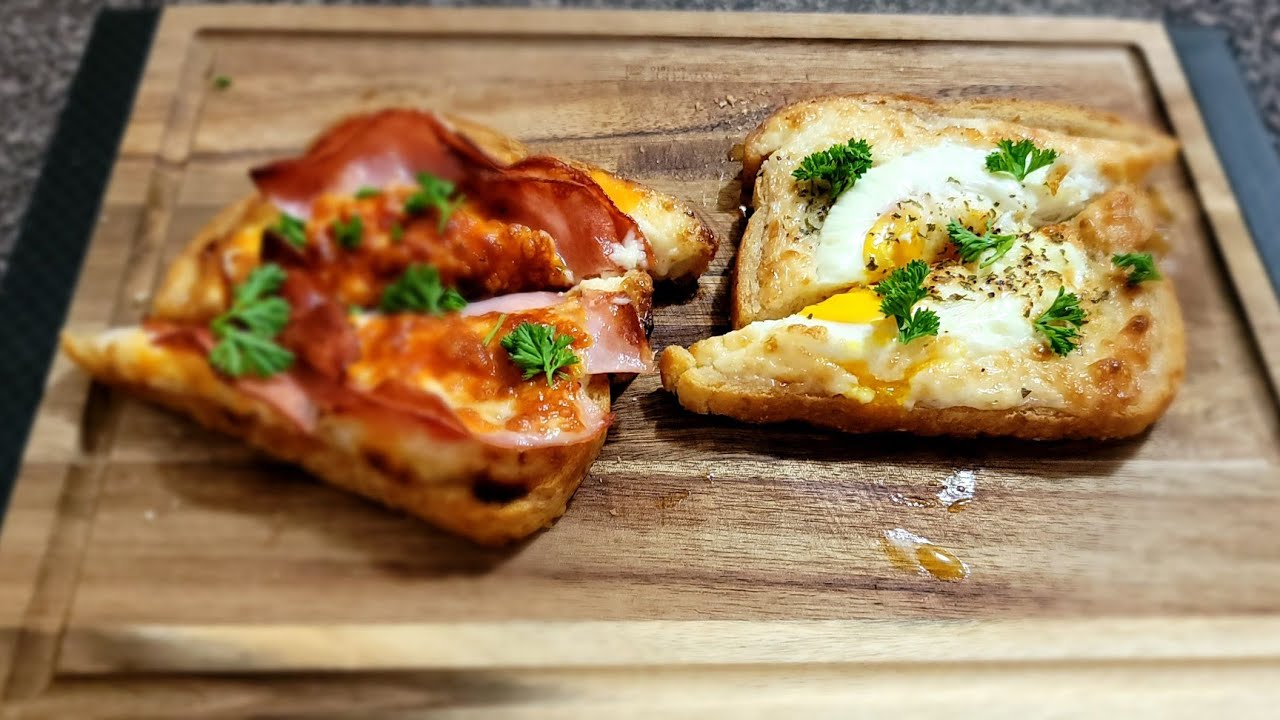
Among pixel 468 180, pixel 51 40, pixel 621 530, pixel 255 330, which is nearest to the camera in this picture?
pixel 255 330

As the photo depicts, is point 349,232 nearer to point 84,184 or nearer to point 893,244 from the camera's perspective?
point 84,184

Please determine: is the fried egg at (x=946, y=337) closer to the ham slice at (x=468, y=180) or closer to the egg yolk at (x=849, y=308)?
the egg yolk at (x=849, y=308)

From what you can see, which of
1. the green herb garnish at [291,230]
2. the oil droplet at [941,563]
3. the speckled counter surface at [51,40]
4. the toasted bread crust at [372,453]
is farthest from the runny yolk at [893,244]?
the green herb garnish at [291,230]

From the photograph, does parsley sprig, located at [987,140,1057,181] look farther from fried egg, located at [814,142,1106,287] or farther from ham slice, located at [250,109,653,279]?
ham slice, located at [250,109,653,279]

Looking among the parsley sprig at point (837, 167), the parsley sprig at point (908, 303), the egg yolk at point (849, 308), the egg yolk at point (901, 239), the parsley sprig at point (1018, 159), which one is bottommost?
the egg yolk at point (849, 308)

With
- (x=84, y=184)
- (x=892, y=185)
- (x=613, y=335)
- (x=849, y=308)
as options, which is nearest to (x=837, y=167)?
(x=892, y=185)

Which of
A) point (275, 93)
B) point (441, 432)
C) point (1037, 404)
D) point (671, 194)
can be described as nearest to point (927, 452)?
point (1037, 404)

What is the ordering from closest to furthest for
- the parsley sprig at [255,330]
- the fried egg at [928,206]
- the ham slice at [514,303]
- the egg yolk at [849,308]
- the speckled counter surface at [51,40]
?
1. the parsley sprig at [255,330]
2. the ham slice at [514,303]
3. the egg yolk at [849,308]
4. the fried egg at [928,206]
5. the speckled counter surface at [51,40]
